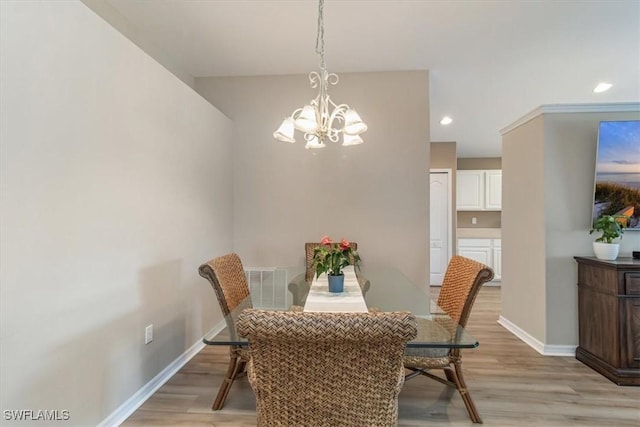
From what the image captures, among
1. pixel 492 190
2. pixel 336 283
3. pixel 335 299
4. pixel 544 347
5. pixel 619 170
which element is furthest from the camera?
pixel 492 190

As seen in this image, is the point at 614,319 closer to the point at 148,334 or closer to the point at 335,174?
the point at 335,174

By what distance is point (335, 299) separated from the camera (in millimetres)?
1801

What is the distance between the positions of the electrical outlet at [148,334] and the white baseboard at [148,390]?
29 centimetres

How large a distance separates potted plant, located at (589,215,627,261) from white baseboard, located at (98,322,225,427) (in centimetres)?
303

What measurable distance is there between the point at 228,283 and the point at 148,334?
726mm

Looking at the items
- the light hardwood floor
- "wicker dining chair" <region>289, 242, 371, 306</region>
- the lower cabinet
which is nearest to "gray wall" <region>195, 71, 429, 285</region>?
"wicker dining chair" <region>289, 242, 371, 306</region>

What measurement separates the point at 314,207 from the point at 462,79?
7.48 ft

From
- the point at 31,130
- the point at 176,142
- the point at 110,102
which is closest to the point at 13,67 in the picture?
the point at 31,130

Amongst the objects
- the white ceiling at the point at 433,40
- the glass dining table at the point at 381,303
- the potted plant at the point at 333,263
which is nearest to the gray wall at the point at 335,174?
the white ceiling at the point at 433,40

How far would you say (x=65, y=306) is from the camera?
148 centimetres

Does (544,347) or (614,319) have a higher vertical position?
(614,319)

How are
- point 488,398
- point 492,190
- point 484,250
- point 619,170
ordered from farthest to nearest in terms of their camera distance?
1. point 492,190
2. point 484,250
3. point 619,170
4. point 488,398

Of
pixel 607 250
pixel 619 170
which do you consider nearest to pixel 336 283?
pixel 607 250

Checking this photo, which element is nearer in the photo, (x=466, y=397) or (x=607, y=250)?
(x=466, y=397)
